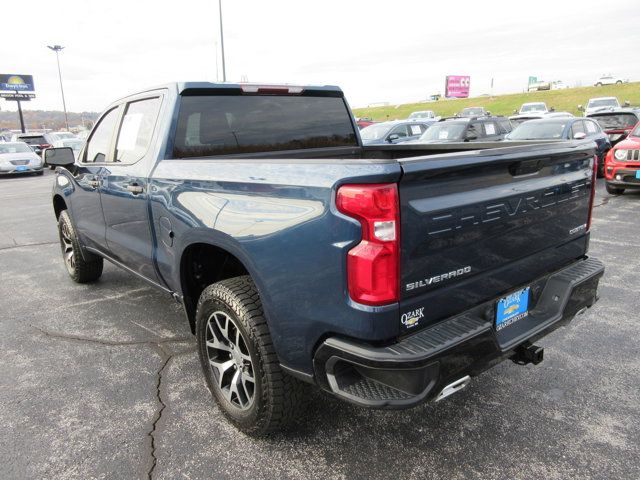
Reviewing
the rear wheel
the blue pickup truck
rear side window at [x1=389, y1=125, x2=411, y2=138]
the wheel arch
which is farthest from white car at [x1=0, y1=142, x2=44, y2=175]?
the rear wheel

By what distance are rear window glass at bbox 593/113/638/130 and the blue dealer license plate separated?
1255 centimetres

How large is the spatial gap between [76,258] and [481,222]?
4429 millimetres

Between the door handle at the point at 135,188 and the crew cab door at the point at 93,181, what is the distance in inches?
26.5

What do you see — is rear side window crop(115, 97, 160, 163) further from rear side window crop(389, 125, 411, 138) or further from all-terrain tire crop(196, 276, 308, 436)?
A: rear side window crop(389, 125, 411, 138)

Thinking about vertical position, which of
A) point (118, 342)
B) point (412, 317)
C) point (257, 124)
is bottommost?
point (118, 342)

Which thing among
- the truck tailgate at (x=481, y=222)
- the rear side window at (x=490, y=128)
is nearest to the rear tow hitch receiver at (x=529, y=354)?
the truck tailgate at (x=481, y=222)

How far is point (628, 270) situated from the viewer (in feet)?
16.9

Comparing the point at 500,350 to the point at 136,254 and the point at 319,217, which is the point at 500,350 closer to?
the point at 319,217

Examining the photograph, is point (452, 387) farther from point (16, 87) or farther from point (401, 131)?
point (16, 87)

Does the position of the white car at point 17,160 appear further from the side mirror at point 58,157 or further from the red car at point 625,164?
the red car at point 625,164

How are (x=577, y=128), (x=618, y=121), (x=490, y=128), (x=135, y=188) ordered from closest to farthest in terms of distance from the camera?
(x=135, y=188) → (x=577, y=128) → (x=618, y=121) → (x=490, y=128)

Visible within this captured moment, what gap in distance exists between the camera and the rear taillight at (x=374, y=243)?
1.83 m

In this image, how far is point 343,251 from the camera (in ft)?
6.20

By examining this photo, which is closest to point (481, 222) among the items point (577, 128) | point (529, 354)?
point (529, 354)
